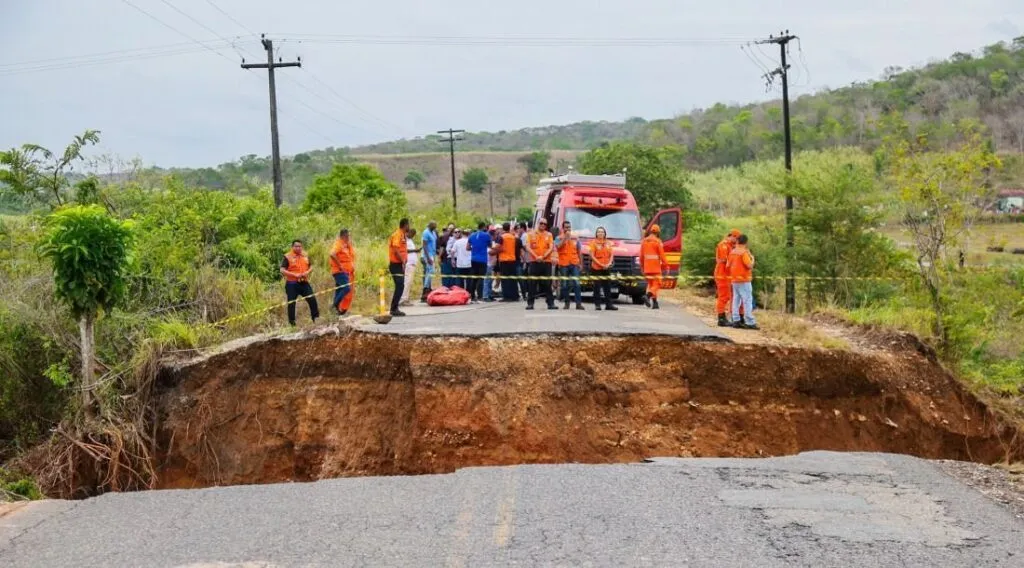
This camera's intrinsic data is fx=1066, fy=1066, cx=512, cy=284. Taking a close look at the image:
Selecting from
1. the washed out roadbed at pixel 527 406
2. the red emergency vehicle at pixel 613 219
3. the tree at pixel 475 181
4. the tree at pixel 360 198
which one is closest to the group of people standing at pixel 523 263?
the red emergency vehicle at pixel 613 219

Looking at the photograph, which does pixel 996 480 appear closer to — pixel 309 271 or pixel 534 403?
pixel 534 403

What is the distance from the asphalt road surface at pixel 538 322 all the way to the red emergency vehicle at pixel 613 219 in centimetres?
168

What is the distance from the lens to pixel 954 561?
7730 mm

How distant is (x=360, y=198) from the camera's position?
4425 centimetres

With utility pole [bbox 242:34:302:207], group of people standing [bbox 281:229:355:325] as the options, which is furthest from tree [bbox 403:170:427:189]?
group of people standing [bbox 281:229:355:325]

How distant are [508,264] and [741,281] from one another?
6.09 m

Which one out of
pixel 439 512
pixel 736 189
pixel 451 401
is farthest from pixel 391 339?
pixel 736 189

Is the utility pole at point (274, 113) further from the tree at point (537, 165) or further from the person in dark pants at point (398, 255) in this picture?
the tree at point (537, 165)

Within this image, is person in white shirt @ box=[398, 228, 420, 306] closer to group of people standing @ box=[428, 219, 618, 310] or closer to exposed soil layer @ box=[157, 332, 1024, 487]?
group of people standing @ box=[428, 219, 618, 310]

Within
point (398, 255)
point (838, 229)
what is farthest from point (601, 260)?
point (838, 229)

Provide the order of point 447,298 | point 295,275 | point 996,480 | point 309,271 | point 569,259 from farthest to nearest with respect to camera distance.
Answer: point 447,298 → point 569,259 → point 309,271 → point 295,275 → point 996,480

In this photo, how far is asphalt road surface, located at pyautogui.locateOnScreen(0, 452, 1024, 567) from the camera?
25.8ft

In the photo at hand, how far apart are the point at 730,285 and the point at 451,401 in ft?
19.8

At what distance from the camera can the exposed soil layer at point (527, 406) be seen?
50.4ft
